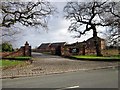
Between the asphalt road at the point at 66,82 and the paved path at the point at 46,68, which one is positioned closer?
the asphalt road at the point at 66,82

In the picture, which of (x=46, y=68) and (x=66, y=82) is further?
(x=46, y=68)

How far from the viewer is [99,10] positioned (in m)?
47.3

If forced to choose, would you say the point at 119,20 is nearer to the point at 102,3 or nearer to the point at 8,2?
the point at 102,3

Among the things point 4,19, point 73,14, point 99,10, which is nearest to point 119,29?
point 99,10

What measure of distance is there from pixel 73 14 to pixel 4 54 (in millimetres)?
16133

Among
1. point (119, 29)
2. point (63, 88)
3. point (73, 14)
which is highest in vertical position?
point (73, 14)

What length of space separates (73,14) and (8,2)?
23.3 m

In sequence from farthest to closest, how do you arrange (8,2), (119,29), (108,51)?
(108,51), (119,29), (8,2)

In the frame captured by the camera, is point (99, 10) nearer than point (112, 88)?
No

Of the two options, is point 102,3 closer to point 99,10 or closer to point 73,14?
point 99,10

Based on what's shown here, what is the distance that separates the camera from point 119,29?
39812mm

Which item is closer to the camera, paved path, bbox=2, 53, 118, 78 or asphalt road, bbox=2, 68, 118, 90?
asphalt road, bbox=2, 68, 118, 90

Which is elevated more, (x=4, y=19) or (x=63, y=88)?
(x=4, y=19)

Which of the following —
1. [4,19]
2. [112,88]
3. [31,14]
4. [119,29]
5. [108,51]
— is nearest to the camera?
[112,88]
